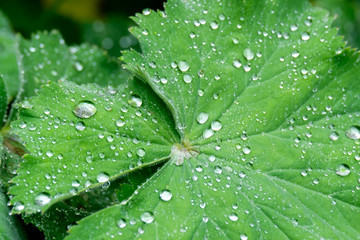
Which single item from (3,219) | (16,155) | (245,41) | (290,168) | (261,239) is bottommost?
(3,219)

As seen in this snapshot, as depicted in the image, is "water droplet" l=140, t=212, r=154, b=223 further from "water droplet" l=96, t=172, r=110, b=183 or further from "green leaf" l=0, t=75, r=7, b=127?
"green leaf" l=0, t=75, r=7, b=127

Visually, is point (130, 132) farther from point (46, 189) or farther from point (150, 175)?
point (46, 189)

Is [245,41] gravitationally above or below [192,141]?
above

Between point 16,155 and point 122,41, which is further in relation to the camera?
point 122,41

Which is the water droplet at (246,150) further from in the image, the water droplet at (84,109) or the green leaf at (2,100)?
the green leaf at (2,100)

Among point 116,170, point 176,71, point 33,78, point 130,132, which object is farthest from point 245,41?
point 33,78

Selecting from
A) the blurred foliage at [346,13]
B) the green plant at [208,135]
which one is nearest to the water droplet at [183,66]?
the green plant at [208,135]

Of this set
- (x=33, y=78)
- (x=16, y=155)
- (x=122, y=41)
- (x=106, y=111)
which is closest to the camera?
(x=106, y=111)
